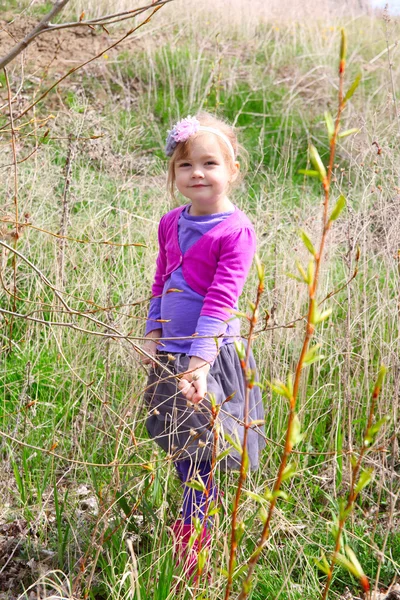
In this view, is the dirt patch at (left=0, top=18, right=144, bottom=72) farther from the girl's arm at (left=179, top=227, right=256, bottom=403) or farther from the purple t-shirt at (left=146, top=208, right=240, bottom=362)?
the girl's arm at (left=179, top=227, right=256, bottom=403)

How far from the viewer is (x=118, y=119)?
5.97 metres

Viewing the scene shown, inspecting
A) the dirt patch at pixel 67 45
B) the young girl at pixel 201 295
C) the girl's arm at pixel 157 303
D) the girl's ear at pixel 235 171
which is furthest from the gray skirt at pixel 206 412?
the dirt patch at pixel 67 45

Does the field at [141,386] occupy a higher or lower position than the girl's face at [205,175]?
lower

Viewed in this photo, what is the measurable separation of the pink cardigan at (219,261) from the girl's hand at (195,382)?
0.15 meters

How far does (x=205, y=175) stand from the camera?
213cm

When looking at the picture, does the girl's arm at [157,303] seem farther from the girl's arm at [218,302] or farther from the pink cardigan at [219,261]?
the girl's arm at [218,302]

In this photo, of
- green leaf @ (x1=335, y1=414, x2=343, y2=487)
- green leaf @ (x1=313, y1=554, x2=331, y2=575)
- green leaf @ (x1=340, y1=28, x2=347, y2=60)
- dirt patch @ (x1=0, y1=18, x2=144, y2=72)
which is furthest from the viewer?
dirt patch @ (x1=0, y1=18, x2=144, y2=72)

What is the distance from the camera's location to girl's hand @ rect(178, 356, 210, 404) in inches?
77.2

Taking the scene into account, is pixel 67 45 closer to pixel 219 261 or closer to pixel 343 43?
pixel 219 261

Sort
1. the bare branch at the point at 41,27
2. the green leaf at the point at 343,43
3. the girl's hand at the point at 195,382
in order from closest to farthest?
the green leaf at the point at 343,43 → the bare branch at the point at 41,27 → the girl's hand at the point at 195,382

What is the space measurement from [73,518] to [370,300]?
1917mm

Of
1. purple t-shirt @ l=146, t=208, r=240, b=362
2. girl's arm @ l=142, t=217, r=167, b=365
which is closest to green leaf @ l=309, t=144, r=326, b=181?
purple t-shirt @ l=146, t=208, r=240, b=362

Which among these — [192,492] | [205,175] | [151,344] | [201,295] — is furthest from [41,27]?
[192,492]

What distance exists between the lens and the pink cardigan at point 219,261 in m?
2.03
